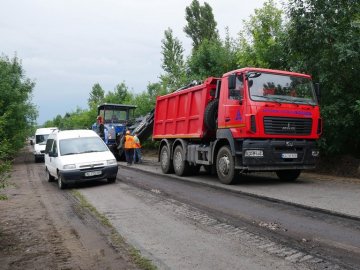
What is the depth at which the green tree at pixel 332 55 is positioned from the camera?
12.5 meters

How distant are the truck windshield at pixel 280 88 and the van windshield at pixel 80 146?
5.47 meters

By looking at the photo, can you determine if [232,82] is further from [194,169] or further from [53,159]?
[53,159]

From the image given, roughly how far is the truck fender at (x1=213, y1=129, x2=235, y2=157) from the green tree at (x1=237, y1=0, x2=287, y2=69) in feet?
19.2

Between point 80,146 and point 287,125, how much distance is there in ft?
21.3

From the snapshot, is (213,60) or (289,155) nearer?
(289,155)

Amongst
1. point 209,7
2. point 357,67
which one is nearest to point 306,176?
point 357,67

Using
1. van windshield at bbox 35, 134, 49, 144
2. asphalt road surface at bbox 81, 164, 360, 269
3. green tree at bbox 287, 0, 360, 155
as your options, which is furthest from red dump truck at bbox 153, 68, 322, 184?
van windshield at bbox 35, 134, 49, 144

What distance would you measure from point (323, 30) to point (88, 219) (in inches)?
345

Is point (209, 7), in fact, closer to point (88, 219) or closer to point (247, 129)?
point (247, 129)

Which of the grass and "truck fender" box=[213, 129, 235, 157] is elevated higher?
"truck fender" box=[213, 129, 235, 157]

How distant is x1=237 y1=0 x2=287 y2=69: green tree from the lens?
56.6 ft

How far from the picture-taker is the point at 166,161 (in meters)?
15.6

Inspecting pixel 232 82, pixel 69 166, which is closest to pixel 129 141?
pixel 69 166

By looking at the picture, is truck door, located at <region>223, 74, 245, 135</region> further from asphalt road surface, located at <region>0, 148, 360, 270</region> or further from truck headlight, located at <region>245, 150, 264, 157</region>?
asphalt road surface, located at <region>0, 148, 360, 270</region>
